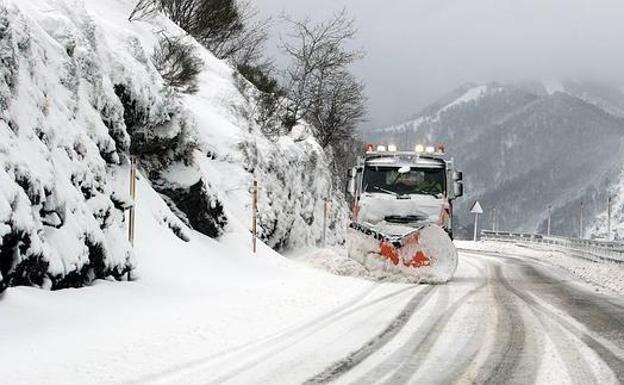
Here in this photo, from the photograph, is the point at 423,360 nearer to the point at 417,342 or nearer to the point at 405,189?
the point at 417,342

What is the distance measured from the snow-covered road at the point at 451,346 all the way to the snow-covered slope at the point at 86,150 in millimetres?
2517

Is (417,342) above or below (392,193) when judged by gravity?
below

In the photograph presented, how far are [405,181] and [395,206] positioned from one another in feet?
2.06

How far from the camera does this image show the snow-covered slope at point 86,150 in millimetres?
7137

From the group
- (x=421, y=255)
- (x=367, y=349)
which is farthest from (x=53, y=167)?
(x=421, y=255)

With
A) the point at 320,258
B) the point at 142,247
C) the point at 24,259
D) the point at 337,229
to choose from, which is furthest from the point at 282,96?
the point at 24,259

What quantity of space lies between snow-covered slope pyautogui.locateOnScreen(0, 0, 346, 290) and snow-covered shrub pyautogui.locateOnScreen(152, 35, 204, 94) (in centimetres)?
44

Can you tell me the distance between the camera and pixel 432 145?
16.2 metres

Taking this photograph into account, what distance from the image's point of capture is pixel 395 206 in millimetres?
15117

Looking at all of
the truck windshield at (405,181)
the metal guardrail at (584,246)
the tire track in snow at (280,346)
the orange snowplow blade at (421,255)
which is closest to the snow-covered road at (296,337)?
the tire track in snow at (280,346)

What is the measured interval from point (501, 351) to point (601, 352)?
99 centimetres

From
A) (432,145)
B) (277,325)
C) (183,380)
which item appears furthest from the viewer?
(432,145)

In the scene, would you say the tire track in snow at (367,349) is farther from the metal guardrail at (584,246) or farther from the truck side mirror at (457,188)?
the metal guardrail at (584,246)

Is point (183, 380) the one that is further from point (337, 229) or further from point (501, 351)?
point (337, 229)
